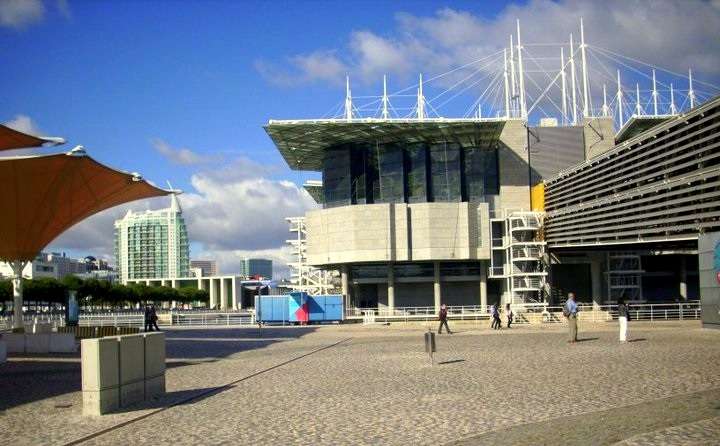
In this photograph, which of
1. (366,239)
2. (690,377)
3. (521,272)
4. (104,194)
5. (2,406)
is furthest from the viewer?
(366,239)

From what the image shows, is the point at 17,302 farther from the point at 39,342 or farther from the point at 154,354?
the point at 154,354

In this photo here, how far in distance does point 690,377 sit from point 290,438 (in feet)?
31.9

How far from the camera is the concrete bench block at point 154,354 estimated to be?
53.5ft

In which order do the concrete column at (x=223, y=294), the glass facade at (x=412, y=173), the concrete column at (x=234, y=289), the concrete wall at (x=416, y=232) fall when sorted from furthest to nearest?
1. the concrete column at (x=223, y=294)
2. the concrete column at (x=234, y=289)
3. the glass facade at (x=412, y=173)
4. the concrete wall at (x=416, y=232)

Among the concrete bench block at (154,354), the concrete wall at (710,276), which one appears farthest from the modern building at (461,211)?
the concrete bench block at (154,354)

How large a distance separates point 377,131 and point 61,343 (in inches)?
1813

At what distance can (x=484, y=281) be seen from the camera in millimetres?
77250

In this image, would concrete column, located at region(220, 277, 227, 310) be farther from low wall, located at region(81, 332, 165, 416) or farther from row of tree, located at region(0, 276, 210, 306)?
low wall, located at region(81, 332, 165, 416)

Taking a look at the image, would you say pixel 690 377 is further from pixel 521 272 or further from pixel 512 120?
pixel 512 120

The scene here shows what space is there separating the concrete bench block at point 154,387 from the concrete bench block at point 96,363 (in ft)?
6.09

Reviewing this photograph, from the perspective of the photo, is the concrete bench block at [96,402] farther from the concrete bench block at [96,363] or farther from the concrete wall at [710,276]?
the concrete wall at [710,276]

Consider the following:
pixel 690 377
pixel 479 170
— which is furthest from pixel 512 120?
pixel 690 377

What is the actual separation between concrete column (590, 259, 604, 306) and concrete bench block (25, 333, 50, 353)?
49549 millimetres

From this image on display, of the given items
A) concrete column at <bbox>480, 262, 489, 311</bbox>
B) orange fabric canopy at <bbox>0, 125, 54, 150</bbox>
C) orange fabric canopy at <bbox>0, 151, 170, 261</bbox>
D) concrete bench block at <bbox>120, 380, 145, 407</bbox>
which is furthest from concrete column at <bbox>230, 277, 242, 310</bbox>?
concrete bench block at <bbox>120, 380, 145, 407</bbox>
